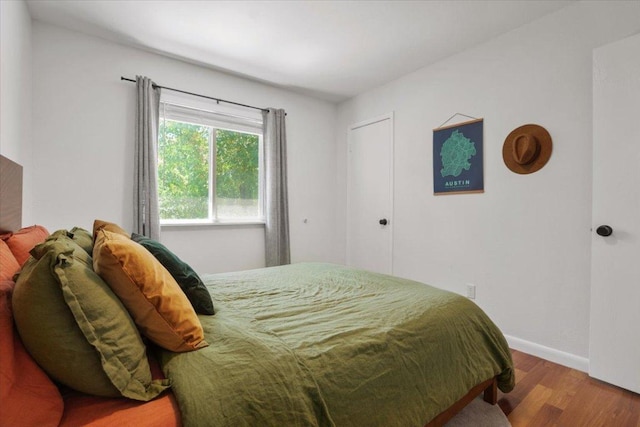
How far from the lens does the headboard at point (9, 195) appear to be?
53.0 inches

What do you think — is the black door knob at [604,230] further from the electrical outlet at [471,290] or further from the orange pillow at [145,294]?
the orange pillow at [145,294]

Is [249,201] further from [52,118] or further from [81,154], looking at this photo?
[52,118]

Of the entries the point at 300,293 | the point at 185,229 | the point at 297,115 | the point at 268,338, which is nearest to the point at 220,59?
the point at 297,115

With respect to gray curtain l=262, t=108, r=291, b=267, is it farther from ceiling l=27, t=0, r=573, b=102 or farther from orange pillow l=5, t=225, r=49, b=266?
orange pillow l=5, t=225, r=49, b=266

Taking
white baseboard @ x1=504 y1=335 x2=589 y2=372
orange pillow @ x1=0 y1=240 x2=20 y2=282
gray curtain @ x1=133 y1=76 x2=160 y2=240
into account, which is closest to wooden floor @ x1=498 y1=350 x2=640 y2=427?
white baseboard @ x1=504 y1=335 x2=589 y2=372

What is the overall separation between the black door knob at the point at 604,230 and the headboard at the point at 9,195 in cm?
323

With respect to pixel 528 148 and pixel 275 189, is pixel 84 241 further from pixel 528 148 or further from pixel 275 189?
pixel 528 148

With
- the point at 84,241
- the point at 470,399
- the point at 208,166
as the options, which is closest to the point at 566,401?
the point at 470,399

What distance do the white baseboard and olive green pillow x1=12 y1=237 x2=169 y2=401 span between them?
8.74 ft

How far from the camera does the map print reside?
2826mm

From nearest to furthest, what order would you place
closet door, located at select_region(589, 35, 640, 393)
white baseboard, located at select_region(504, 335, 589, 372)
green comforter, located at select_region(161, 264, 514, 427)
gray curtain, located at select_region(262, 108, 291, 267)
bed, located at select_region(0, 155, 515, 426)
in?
bed, located at select_region(0, 155, 515, 426) → green comforter, located at select_region(161, 264, 514, 427) → closet door, located at select_region(589, 35, 640, 393) → white baseboard, located at select_region(504, 335, 589, 372) → gray curtain, located at select_region(262, 108, 291, 267)

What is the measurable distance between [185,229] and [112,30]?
5.94ft

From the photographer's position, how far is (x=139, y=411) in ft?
2.66

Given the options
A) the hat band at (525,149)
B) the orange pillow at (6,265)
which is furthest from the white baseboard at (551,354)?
the orange pillow at (6,265)
